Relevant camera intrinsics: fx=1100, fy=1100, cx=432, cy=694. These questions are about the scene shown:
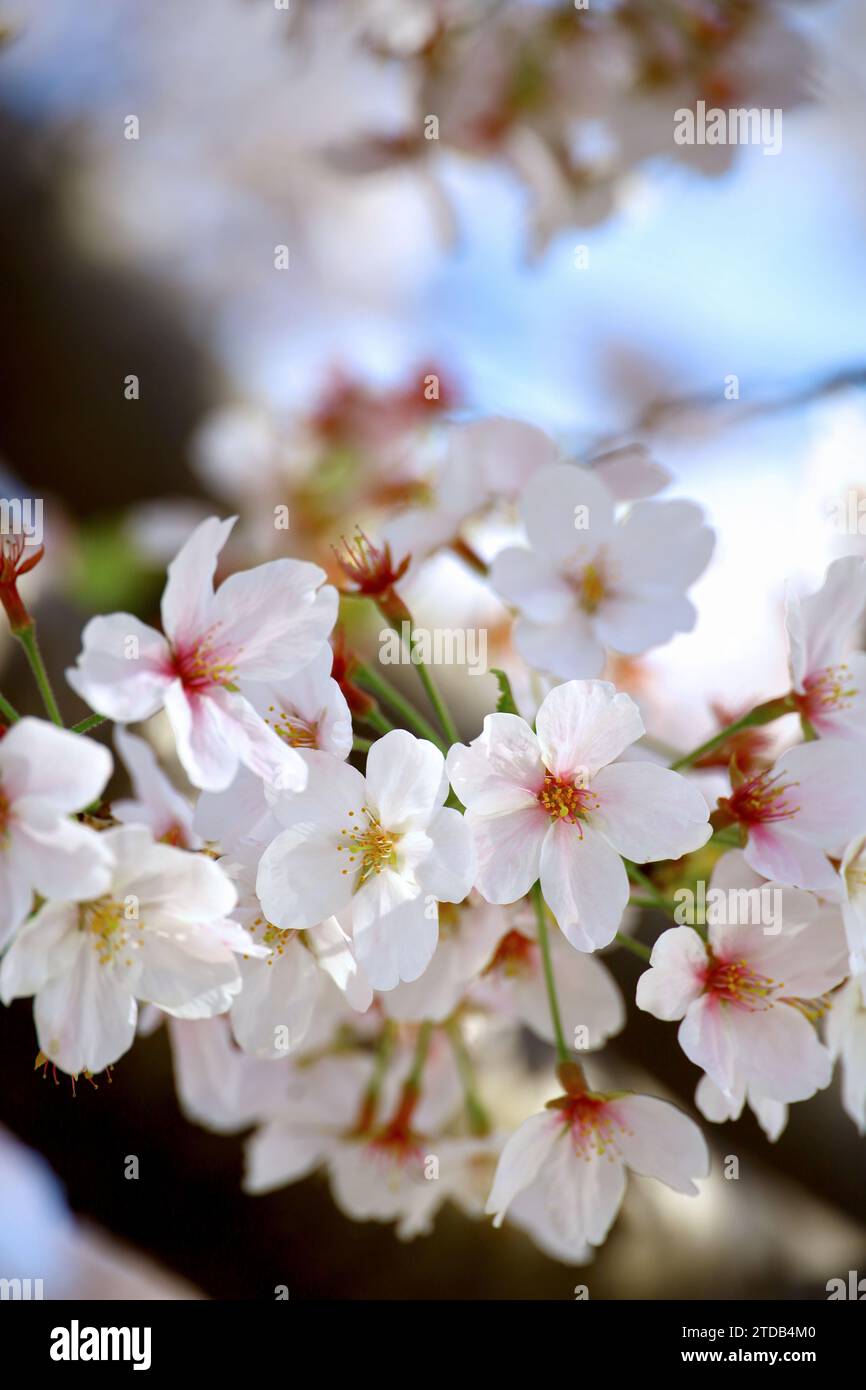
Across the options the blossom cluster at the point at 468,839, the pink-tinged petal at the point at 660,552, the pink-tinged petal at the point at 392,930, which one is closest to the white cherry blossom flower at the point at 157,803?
the blossom cluster at the point at 468,839

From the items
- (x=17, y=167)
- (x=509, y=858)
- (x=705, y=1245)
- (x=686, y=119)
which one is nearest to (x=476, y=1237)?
(x=705, y=1245)

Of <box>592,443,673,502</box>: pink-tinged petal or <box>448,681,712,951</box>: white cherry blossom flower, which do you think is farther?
<box>592,443,673,502</box>: pink-tinged petal

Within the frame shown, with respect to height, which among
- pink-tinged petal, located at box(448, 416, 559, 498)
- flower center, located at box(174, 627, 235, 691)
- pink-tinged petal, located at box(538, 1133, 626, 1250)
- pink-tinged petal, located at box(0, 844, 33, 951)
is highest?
pink-tinged petal, located at box(448, 416, 559, 498)

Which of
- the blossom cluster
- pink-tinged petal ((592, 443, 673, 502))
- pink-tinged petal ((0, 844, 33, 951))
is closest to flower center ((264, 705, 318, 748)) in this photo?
the blossom cluster

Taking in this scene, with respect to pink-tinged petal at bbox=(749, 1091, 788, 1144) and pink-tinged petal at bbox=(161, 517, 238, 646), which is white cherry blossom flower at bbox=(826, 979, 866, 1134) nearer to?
pink-tinged petal at bbox=(749, 1091, 788, 1144)

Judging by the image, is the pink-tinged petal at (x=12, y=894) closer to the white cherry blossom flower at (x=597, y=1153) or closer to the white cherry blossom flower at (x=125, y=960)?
the white cherry blossom flower at (x=125, y=960)
